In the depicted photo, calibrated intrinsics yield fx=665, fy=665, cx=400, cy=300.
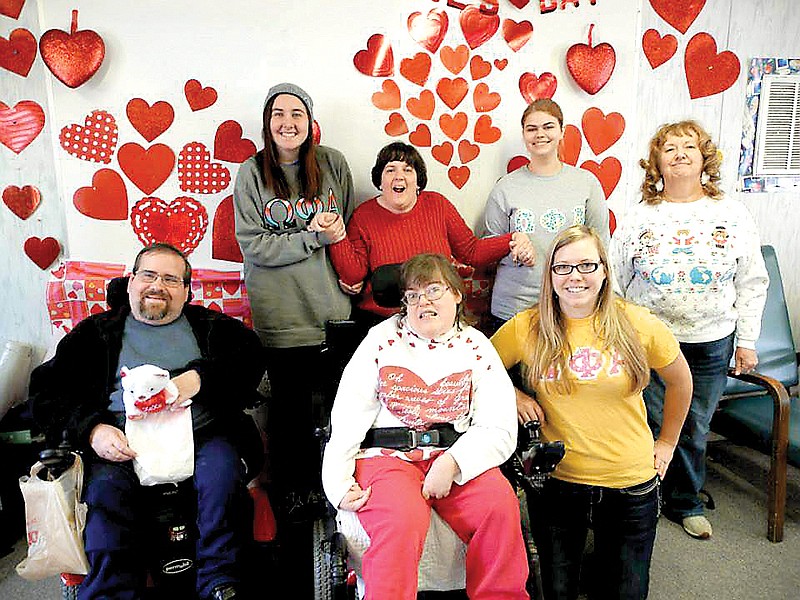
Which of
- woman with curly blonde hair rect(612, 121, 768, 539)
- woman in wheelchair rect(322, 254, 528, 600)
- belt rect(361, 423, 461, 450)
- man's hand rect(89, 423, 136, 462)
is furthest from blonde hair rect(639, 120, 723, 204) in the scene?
man's hand rect(89, 423, 136, 462)

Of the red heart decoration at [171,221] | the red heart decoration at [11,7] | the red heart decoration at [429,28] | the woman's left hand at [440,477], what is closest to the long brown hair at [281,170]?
the red heart decoration at [171,221]

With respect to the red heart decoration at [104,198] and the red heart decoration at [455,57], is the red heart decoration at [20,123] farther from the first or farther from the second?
the red heart decoration at [455,57]

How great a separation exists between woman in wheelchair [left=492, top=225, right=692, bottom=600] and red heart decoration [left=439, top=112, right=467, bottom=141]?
1.02 meters

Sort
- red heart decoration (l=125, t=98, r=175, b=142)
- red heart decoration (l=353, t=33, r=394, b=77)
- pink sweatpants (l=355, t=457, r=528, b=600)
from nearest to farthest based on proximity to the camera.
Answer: pink sweatpants (l=355, t=457, r=528, b=600)
red heart decoration (l=125, t=98, r=175, b=142)
red heart decoration (l=353, t=33, r=394, b=77)

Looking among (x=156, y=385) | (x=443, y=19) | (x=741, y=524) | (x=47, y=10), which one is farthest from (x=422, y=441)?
(x=47, y=10)

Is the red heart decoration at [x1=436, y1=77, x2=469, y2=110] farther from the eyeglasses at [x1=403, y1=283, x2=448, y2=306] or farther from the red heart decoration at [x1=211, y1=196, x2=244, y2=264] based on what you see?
the eyeglasses at [x1=403, y1=283, x2=448, y2=306]

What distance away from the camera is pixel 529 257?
8.11ft

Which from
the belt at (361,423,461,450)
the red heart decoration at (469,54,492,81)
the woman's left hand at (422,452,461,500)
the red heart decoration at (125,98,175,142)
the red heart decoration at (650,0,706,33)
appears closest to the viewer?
the woman's left hand at (422,452,461,500)

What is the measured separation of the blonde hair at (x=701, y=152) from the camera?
233 centimetres

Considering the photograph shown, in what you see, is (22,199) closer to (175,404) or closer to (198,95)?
(198,95)

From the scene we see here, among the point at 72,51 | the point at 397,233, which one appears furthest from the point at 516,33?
the point at 72,51

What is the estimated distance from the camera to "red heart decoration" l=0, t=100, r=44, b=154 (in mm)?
2510

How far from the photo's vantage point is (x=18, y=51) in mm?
2475

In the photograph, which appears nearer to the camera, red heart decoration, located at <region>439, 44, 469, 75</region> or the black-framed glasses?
the black-framed glasses
